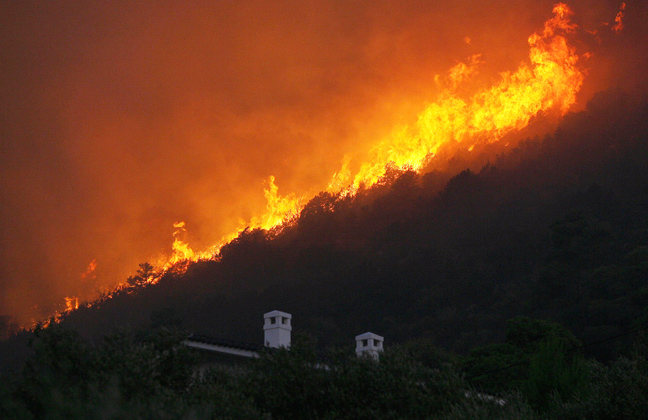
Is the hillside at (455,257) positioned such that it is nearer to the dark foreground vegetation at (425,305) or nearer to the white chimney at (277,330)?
the dark foreground vegetation at (425,305)

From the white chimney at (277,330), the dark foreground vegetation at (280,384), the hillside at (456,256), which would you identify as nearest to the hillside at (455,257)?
the hillside at (456,256)

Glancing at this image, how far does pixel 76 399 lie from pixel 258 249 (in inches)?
3567

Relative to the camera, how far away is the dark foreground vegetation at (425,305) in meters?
16.4

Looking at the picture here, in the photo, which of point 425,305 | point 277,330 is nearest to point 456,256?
point 425,305

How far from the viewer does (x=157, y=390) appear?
15.4 meters

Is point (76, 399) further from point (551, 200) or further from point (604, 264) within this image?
point (551, 200)

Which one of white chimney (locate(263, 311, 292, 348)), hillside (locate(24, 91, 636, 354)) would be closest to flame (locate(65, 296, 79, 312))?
hillside (locate(24, 91, 636, 354))

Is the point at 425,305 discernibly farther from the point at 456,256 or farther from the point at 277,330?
the point at 277,330

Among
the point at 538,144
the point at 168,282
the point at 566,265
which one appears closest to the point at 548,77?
the point at 538,144

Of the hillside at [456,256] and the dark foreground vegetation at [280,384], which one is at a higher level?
the hillside at [456,256]

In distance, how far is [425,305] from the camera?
7606cm

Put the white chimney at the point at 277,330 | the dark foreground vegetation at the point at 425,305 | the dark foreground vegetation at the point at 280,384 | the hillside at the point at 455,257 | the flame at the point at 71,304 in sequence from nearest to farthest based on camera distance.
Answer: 1. the dark foreground vegetation at the point at 280,384
2. the dark foreground vegetation at the point at 425,305
3. the white chimney at the point at 277,330
4. the hillside at the point at 455,257
5. the flame at the point at 71,304

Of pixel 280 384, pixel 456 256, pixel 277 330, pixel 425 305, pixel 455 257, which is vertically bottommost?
pixel 280 384

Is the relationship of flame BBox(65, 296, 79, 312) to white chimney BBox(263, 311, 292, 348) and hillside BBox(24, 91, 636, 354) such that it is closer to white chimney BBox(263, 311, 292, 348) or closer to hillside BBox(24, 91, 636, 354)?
hillside BBox(24, 91, 636, 354)
